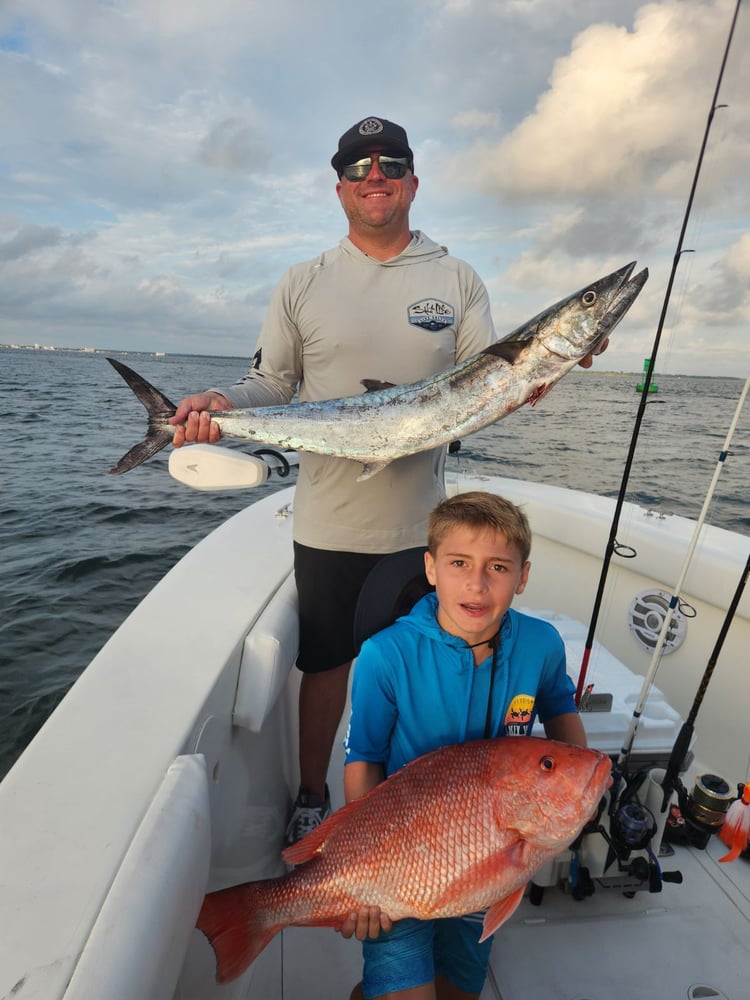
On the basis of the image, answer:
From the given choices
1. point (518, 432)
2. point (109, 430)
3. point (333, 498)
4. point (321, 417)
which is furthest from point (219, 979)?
point (518, 432)

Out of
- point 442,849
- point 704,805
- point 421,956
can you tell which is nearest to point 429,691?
point 442,849

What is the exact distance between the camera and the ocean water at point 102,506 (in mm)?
5504

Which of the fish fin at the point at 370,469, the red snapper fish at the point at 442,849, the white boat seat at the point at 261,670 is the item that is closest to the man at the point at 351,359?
the fish fin at the point at 370,469

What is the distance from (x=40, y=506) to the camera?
32.6ft

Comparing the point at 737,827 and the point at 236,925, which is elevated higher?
the point at 236,925

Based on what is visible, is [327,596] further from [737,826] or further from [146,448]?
[737,826]

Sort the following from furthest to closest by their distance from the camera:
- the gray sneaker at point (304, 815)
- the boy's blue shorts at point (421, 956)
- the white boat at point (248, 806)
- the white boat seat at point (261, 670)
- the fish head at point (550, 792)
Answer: the gray sneaker at point (304, 815) < the white boat seat at point (261, 670) < the boy's blue shorts at point (421, 956) < the fish head at point (550, 792) < the white boat at point (248, 806)

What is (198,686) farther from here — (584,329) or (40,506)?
(40,506)

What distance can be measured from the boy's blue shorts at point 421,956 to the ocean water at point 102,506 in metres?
2.73

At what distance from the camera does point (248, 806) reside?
2.16 metres

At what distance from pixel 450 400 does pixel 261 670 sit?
1.32 meters

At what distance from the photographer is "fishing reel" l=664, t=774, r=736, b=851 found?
8.36ft

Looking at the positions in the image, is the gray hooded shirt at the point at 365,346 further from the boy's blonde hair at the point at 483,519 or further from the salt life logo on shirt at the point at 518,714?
the salt life logo on shirt at the point at 518,714

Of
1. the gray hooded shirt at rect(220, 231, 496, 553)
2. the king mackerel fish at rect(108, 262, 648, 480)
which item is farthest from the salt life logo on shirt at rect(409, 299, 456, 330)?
the king mackerel fish at rect(108, 262, 648, 480)
